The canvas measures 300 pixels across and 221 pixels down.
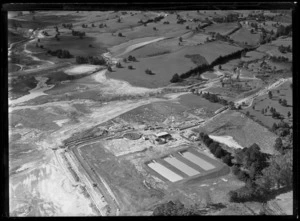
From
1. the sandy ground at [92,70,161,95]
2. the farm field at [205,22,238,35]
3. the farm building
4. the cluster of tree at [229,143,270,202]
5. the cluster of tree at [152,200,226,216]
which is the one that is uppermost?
the farm field at [205,22,238,35]

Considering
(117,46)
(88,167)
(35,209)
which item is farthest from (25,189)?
(117,46)

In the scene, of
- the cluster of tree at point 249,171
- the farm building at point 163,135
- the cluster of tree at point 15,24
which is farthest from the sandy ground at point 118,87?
the cluster of tree at point 249,171

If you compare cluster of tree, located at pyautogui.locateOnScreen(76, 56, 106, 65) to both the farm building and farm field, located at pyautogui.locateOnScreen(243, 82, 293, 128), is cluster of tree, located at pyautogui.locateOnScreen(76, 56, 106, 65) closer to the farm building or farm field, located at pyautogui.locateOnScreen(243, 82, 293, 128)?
the farm building

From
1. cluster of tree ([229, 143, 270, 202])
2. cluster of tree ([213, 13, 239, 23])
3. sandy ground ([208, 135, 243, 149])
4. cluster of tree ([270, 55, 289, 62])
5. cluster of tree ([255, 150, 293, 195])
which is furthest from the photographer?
cluster of tree ([270, 55, 289, 62])

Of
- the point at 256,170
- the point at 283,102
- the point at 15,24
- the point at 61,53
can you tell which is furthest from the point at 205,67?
the point at 15,24

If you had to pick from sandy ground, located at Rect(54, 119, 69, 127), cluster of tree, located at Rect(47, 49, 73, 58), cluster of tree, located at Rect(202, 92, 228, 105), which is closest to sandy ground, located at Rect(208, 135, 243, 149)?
cluster of tree, located at Rect(202, 92, 228, 105)

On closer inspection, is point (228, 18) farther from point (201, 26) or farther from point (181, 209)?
point (181, 209)
